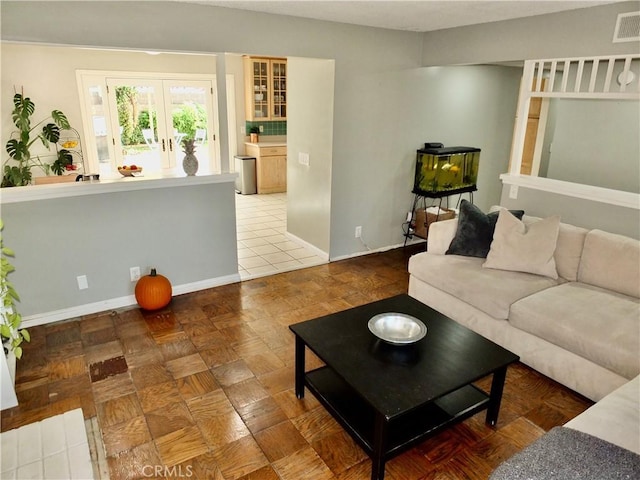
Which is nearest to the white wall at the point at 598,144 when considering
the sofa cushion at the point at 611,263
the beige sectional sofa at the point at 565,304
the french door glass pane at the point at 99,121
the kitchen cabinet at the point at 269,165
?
the beige sectional sofa at the point at 565,304

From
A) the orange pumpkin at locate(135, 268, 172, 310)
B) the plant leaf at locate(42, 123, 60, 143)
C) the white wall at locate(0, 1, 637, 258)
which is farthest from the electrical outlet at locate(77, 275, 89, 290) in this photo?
the plant leaf at locate(42, 123, 60, 143)

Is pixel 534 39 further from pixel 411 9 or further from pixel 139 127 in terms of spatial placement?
pixel 139 127

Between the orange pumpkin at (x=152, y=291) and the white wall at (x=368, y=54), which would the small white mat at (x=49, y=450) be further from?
the white wall at (x=368, y=54)

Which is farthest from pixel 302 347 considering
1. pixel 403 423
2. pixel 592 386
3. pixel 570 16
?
pixel 570 16

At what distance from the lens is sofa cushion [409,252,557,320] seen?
2777 mm

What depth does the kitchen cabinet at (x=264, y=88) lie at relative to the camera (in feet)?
24.3

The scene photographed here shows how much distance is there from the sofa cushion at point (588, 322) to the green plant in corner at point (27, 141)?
4.89m

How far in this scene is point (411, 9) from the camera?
3.25m

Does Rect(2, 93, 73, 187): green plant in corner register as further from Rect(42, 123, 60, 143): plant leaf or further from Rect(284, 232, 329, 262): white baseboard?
Rect(284, 232, 329, 262): white baseboard

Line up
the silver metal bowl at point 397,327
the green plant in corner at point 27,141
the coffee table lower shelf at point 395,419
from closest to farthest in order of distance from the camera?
the coffee table lower shelf at point 395,419 → the silver metal bowl at point 397,327 → the green plant in corner at point 27,141

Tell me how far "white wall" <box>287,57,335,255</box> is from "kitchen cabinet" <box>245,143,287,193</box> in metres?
2.55

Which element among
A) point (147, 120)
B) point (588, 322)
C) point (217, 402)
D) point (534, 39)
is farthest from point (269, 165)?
point (588, 322)

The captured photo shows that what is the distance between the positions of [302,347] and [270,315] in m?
1.13

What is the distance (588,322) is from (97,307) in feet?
11.2
